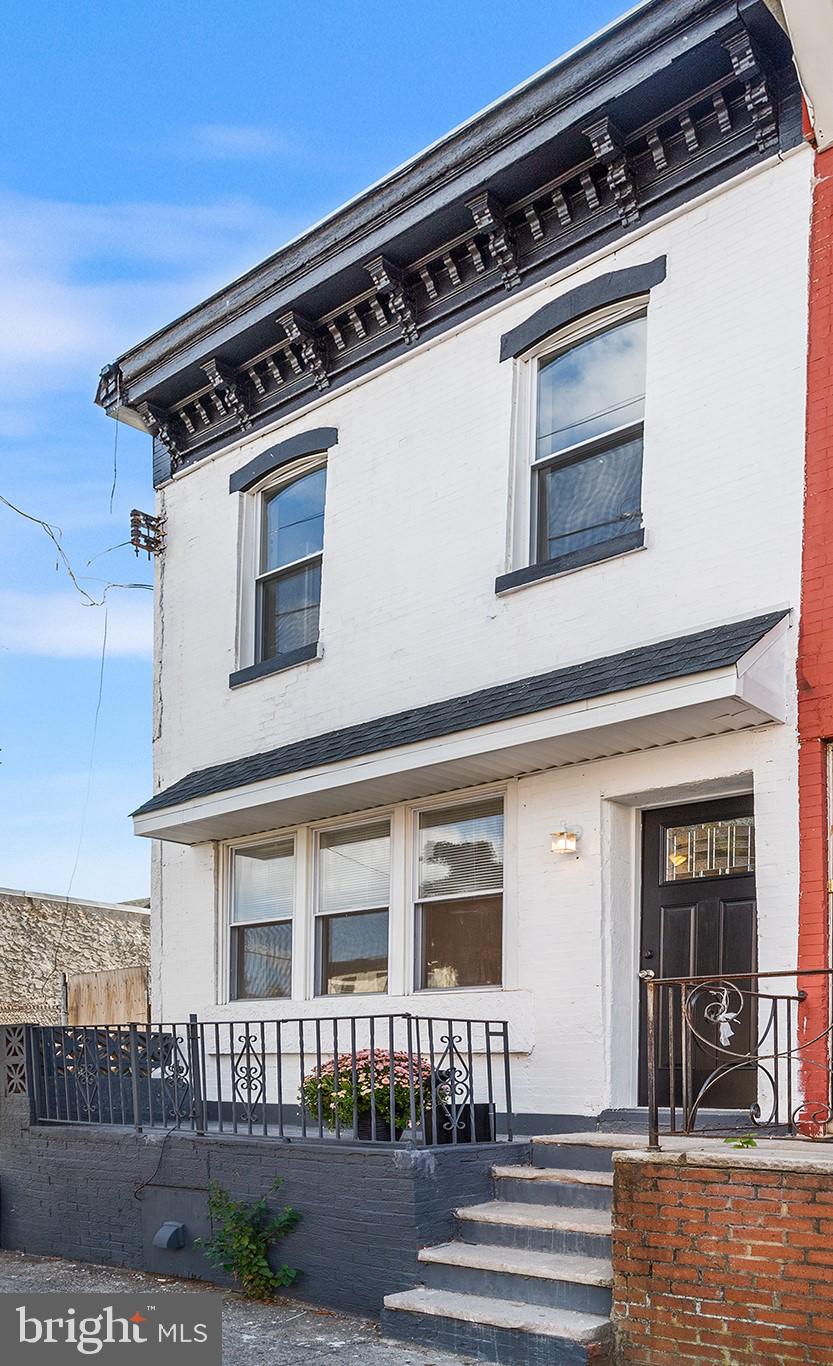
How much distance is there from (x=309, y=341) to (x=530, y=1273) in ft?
26.1

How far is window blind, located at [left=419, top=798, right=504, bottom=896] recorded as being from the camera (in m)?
10.2

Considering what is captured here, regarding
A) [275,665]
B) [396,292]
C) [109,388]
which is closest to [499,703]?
[275,665]

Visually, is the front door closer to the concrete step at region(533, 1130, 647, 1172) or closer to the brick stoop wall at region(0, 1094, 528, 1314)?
the concrete step at region(533, 1130, 647, 1172)

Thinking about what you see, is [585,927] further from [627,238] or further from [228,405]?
[228,405]

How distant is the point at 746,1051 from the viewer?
8531 mm

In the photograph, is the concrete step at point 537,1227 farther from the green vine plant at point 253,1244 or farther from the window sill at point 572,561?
the window sill at point 572,561

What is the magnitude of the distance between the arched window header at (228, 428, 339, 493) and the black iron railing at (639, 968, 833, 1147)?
5.68 m

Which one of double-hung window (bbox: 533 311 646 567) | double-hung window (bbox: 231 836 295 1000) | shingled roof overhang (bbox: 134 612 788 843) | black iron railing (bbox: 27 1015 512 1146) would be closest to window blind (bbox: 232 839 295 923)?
double-hung window (bbox: 231 836 295 1000)

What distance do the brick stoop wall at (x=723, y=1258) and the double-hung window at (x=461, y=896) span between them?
329 cm

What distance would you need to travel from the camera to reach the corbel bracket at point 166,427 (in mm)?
13891

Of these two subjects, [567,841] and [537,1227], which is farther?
[567,841]

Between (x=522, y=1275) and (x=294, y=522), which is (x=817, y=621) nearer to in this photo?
(x=522, y=1275)

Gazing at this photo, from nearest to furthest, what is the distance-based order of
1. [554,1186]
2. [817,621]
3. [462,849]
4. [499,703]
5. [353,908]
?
1. [554,1186]
2. [817,621]
3. [499,703]
4. [462,849]
5. [353,908]

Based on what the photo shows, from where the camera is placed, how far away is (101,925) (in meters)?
24.2
